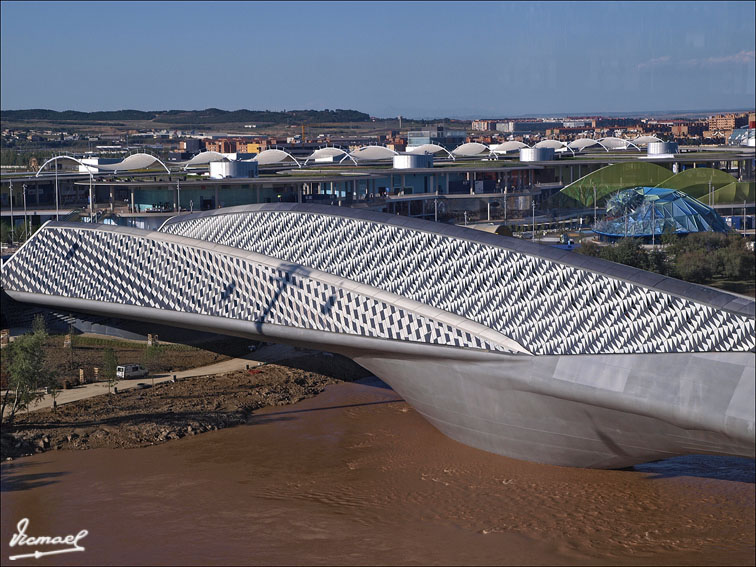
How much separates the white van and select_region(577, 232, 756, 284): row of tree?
18.3m

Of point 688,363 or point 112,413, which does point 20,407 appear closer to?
point 112,413

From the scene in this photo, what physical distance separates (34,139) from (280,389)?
439 ft

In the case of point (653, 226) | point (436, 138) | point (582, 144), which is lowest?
point (653, 226)

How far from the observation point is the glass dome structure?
46.4 meters

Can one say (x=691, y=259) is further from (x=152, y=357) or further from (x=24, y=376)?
(x=24, y=376)

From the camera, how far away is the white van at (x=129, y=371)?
26.4 m

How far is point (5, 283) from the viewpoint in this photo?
29.1m

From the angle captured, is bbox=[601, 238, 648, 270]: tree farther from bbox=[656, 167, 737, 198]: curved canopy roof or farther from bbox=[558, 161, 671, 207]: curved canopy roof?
bbox=[656, 167, 737, 198]: curved canopy roof

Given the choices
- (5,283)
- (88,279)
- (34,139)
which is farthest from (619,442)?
(34,139)

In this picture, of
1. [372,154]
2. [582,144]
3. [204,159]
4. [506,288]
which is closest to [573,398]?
[506,288]

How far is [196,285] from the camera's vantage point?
24.8 m

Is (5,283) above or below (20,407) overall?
above

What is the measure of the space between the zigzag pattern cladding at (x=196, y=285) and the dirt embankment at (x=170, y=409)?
216cm

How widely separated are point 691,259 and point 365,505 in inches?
952
